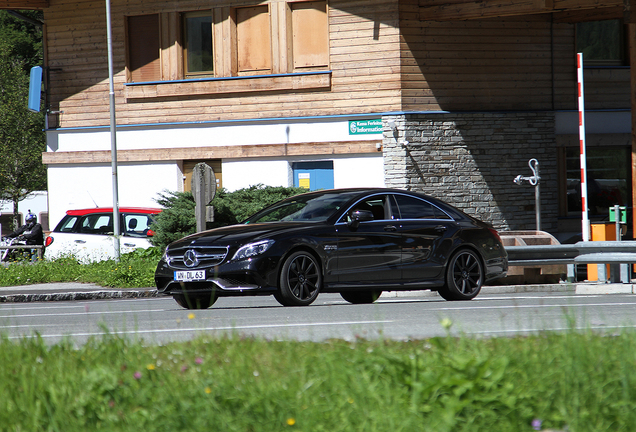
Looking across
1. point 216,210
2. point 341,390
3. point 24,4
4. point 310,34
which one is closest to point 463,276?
point 341,390

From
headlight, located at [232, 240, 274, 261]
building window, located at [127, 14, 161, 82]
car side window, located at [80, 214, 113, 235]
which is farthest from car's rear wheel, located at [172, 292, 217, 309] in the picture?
building window, located at [127, 14, 161, 82]

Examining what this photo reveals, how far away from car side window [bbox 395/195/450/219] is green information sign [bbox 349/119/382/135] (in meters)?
10.3

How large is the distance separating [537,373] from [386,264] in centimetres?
668

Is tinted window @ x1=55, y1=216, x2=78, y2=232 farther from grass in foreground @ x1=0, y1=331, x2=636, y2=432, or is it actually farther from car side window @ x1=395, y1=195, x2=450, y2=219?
grass in foreground @ x1=0, y1=331, x2=636, y2=432

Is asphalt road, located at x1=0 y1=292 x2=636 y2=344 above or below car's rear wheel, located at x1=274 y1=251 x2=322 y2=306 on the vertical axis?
below

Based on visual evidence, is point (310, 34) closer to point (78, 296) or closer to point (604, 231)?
point (604, 231)

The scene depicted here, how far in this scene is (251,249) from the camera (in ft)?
33.4

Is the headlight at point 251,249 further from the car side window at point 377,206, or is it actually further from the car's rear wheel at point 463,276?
the car's rear wheel at point 463,276

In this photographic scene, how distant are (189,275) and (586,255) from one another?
7032mm

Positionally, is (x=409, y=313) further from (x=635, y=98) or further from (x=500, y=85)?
(x=500, y=85)

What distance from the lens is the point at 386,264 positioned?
37.0ft

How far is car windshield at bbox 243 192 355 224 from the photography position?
11219 mm

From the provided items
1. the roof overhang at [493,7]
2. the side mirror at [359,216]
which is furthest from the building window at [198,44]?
the side mirror at [359,216]

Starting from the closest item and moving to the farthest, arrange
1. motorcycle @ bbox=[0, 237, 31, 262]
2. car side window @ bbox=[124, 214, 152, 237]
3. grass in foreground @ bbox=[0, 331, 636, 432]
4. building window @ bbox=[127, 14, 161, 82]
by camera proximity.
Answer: grass in foreground @ bbox=[0, 331, 636, 432], car side window @ bbox=[124, 214, 152, 237], motorcycle @ bbox=[0, 237, 31, 262], building window @ bbox=[127, 14, 161, 82]
